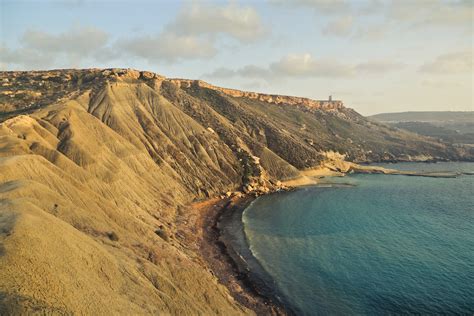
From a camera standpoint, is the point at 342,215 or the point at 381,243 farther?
the point at 342,215

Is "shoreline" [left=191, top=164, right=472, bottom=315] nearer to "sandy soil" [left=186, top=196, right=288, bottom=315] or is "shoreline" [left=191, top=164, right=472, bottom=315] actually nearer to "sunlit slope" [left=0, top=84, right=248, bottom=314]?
"sandy soil" [left=186, top=196, right=288, bottom=315]

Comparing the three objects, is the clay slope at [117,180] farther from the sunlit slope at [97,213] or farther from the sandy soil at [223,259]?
the sandy soil at [223,259]

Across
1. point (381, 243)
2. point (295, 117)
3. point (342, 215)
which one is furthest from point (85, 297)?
point (295, 117)

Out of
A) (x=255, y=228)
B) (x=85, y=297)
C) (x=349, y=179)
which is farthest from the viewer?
(x=349, y=179)

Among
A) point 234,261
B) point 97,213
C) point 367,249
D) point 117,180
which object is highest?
point 117,180

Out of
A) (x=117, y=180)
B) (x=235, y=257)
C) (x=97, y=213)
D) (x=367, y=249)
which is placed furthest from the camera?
(x=117, y=180)

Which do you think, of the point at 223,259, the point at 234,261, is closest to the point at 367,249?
the point at 234,261

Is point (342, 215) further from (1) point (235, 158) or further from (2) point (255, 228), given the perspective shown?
(1) point (235, 158)

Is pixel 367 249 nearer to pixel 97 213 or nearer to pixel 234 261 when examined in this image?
pixel 234 261
